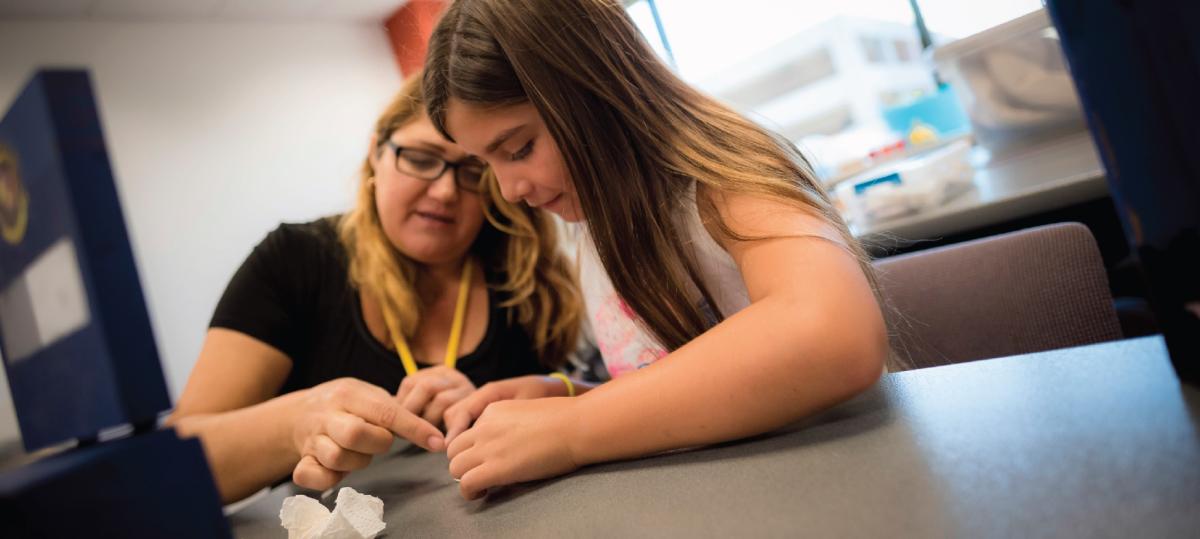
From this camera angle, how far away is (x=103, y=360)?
1.26ft

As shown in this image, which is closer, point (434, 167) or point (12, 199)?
point (12, 199)

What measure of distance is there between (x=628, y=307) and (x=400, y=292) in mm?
439

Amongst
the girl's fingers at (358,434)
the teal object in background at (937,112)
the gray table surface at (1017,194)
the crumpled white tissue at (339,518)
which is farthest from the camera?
the teal object in background at (937,112)

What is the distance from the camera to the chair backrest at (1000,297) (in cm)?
86

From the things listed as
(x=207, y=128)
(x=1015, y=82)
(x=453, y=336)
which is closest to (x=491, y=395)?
(x=453, y=336)

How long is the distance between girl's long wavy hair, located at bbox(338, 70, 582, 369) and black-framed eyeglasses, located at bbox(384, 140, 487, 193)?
0.8 inches

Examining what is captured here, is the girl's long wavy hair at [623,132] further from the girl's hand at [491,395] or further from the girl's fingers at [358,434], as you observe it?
the girl's fingers at [358,434]

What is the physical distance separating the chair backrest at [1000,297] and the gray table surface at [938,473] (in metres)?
0.34

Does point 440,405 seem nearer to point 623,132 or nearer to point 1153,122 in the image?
point 623,132

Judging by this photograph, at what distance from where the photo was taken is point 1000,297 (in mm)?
918

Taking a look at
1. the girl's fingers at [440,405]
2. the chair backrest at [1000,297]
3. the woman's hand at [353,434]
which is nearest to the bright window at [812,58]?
the chair backrest at [1000,297]

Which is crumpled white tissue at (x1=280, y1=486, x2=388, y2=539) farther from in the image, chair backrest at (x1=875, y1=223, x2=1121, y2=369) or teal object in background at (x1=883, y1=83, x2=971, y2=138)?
teal object in background at (x1=883, y1=83, x2=971, y2=138)

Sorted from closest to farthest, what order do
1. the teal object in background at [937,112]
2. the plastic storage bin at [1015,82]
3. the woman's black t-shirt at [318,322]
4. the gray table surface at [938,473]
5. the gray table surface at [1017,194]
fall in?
the gray table surface at [938,473], the gray table surface at [1017,194], the woman's black t-shirt at [318,322], the plastic storage bin at [1015,82], the teal object in background at [937,112]

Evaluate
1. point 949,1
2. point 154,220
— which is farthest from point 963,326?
point 154,220
